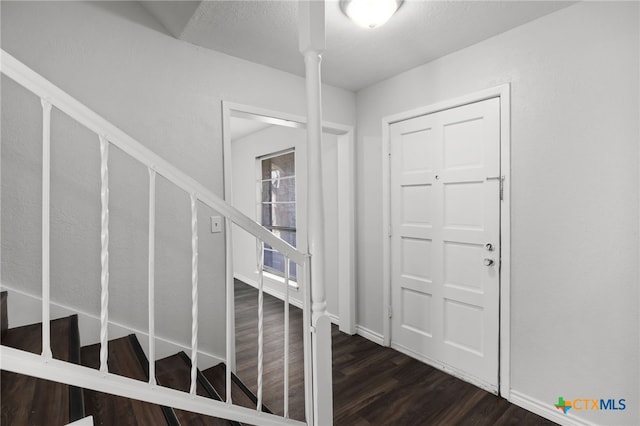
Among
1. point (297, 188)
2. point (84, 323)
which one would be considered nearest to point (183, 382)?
point (84, 323)

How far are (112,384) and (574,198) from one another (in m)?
2.30

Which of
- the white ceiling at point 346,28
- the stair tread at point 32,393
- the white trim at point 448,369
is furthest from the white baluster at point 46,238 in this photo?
the white trim at point 448,369

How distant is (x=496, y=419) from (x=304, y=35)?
7.82 feet

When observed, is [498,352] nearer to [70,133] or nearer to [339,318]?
[339,318]

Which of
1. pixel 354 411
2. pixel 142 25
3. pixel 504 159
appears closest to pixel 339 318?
pixel 354 411

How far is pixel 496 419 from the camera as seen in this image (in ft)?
6.10

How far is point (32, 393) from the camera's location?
1.11 meters

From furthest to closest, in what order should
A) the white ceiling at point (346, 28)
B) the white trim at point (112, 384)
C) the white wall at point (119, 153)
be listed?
the white ceiling at point (346, 28), the white wall at point (119, 153), the white trim at point (112, 384)

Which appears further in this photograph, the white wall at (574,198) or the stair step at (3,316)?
the white wall at (574,198)

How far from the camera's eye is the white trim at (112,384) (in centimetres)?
78

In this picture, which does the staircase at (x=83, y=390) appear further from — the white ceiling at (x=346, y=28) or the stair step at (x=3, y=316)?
the white ceiling at (x=346, y=28)

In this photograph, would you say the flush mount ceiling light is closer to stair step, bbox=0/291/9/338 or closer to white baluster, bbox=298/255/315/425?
white baluster, bbox=298/255/315/425

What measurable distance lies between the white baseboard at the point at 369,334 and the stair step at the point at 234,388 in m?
1.36

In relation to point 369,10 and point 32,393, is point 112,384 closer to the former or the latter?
point 32,393
